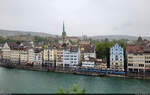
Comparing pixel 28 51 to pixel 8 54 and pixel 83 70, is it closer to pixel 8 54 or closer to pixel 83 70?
pixel 8 54

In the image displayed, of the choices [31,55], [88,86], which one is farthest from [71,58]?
[88,86]

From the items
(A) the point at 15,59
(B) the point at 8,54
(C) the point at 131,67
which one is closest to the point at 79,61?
(C) the point at 131,67

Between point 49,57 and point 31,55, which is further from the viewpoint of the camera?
point 31,55

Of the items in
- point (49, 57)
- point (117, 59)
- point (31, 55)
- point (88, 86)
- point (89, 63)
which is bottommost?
point (88, 86)

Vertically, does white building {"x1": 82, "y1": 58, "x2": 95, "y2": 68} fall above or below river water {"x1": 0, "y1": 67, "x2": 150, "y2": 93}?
above

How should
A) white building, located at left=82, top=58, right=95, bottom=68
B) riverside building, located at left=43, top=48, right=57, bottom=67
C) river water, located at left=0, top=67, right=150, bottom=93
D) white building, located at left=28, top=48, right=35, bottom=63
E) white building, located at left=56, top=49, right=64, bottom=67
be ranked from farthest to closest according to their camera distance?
white building, located at left=28, top=48, right=35, bottom=63
riverside building, located at left=43, top=48, right=57, bottom=67
white building, located at left=56, top=49, right=64, bottom=67
white building, located at left=82, top=58, right=95, bottom=68
river water, located at left=0, top=67, right=150, bottom=93

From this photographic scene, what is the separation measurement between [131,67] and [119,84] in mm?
9804

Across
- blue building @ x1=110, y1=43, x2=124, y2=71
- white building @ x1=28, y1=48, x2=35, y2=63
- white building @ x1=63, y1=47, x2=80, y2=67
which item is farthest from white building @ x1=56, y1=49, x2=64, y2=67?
blue building @ x1=110, y1=43, x2=124, y2=71

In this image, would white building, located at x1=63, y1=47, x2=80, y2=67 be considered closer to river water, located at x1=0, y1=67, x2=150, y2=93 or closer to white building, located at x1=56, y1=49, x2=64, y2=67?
white building, located at x1=56, y1=49, x2=64, y2=67

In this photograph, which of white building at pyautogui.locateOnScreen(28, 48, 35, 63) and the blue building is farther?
white building at pyautogui.locateOnScreen(28, 48, 35, 63)

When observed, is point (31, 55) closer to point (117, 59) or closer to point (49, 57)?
point (49, 57)

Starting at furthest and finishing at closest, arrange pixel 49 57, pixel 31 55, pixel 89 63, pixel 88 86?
pixel 31 55 < pixel 49 57 < pixel 89 63 < pixel 88 86

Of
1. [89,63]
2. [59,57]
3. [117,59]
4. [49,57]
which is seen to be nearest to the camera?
[117,59]

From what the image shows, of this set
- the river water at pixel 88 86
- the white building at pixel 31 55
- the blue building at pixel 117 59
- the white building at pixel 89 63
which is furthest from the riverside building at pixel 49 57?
the blue building at pixel 117 59
